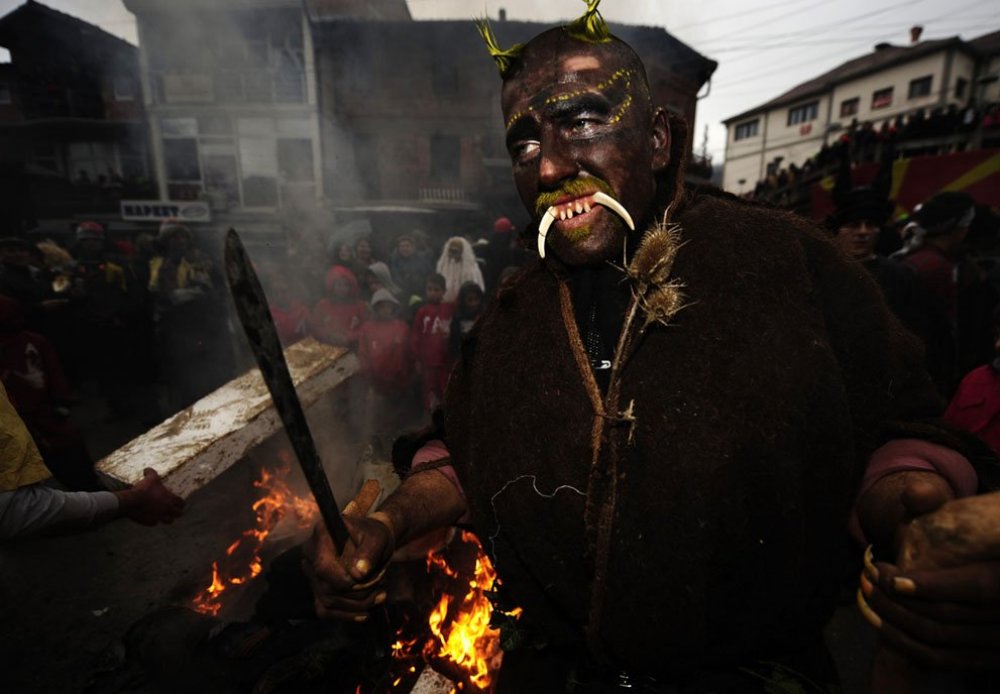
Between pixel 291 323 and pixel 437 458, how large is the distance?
210 inches

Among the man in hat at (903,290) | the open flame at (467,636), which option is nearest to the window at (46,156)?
the open flame at (467,636)

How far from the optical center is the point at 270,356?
101cm

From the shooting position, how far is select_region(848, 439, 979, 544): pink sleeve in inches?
42.1

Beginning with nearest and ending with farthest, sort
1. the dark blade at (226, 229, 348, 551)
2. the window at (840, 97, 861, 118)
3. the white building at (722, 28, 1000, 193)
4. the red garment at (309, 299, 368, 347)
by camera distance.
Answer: the dark blade at (226, 229, 348, 551) → the red garment at (309, 299, 368, 347) → the white building at (722, 28, 1000, 193) → the window at (840, 97, 861, 118)

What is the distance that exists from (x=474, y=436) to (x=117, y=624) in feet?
13.7

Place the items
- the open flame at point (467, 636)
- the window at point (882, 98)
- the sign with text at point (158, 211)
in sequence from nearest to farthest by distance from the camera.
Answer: the open flame at point (467, 636) < the sign with text at point (158, 211) < the window at point (882, 98)

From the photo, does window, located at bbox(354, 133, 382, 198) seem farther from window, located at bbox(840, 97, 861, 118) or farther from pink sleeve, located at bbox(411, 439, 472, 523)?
window, located at bbox(840, 97, 861, 118)

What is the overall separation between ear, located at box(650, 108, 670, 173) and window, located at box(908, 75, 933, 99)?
38.8 meters

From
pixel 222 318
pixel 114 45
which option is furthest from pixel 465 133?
pixel 222 318

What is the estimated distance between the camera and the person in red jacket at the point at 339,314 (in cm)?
586

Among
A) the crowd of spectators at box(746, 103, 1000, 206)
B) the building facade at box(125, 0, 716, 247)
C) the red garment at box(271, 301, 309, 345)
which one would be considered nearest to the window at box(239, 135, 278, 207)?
the building facade at box(125, 0, 716, 247)

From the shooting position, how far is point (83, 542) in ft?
15.7

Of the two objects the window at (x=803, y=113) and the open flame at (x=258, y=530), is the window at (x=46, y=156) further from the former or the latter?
the window at (x=803, y=113)

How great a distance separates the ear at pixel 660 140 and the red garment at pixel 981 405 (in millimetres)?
2848
